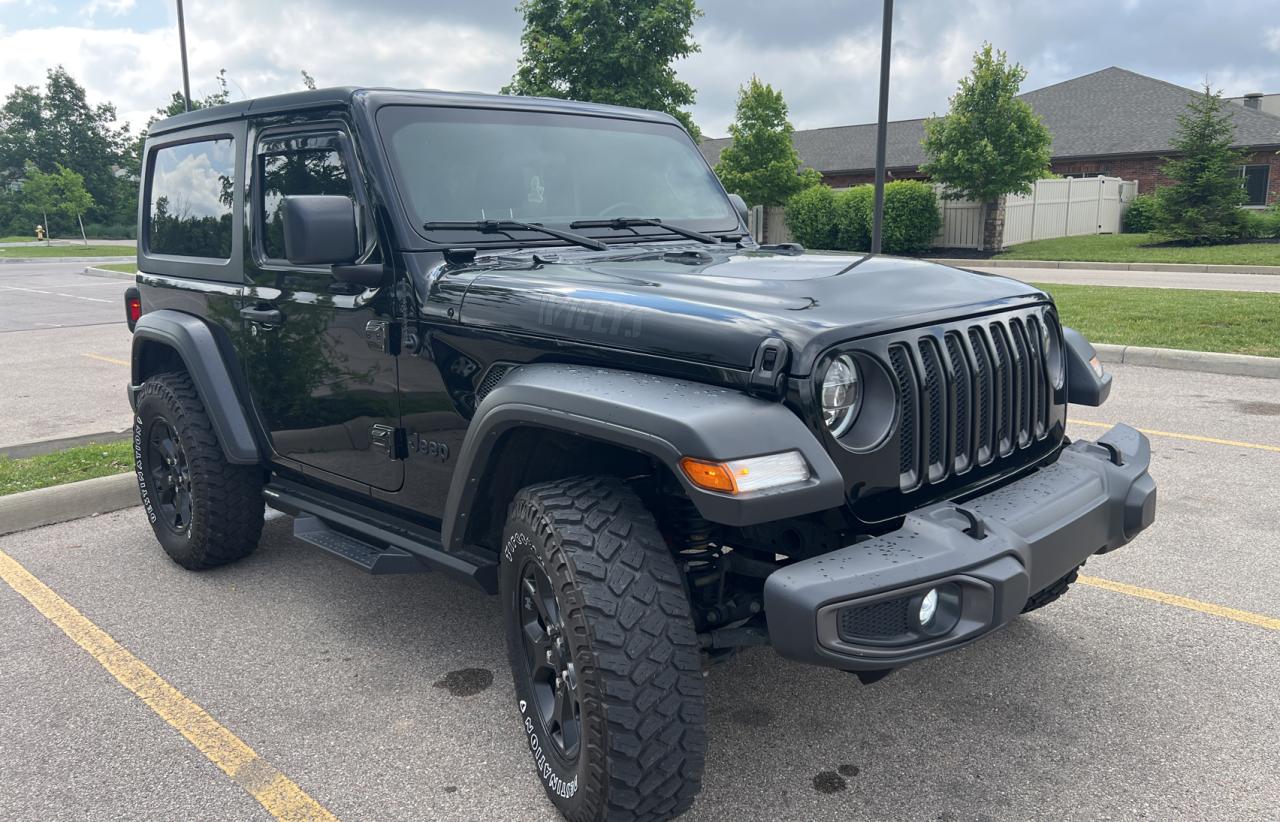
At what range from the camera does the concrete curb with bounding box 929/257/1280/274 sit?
68.4ft

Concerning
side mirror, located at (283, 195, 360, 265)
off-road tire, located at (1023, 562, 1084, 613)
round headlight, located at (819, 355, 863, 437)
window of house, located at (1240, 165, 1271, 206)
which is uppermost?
window of house, located at (1240, 165, 1271, 206)

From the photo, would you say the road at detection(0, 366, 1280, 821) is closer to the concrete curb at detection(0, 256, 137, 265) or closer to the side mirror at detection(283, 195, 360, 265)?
the side mirror at detection(283, 195, 360, 265)

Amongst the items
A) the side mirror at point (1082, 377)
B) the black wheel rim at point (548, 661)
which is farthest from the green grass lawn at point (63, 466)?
the side mirror at point (1082, 377)

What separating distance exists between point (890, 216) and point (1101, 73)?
2089 cm

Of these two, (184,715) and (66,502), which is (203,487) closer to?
(184,715)

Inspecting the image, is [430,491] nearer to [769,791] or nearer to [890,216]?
[769,791]

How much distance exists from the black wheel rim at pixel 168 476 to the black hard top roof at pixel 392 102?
1372mm

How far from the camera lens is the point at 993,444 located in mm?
2852

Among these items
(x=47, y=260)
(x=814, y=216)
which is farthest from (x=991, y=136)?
A: (x=47, y=260)

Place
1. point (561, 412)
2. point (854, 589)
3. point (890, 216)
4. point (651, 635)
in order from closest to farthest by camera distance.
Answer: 1. point (854, 589)
2. point (651, 635)
3. point (561, 412)
4. point (890, 216)

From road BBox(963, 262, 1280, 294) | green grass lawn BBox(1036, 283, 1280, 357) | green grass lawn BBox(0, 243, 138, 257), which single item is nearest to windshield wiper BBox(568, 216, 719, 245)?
green grass lawn BBox(1036, 283, 1280, 357)

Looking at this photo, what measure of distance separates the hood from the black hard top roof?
28.1 inches

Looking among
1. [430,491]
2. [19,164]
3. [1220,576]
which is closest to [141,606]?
[430,491]

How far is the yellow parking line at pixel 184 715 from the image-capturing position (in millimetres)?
2793
